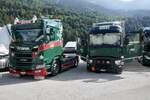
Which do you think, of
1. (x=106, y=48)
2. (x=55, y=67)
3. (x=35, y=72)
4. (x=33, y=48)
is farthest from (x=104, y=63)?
(x=33, y=48)

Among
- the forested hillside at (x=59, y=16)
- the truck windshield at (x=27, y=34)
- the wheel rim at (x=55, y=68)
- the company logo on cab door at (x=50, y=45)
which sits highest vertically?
the forested hillside at (x=59, y=16)

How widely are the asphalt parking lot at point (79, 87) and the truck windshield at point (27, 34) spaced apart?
1940mm

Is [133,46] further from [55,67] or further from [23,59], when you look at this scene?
[23,59]

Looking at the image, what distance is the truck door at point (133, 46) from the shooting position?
18641 mm

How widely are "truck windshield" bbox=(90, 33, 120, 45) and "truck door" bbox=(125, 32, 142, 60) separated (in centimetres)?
174

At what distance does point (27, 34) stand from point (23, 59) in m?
1.21

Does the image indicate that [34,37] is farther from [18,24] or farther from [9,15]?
[9,15]

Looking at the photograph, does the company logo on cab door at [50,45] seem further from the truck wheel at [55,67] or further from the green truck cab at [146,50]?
the green truck cab at [146,50]

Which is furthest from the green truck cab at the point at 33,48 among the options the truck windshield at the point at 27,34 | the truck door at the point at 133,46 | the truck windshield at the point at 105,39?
the truck door at the point at 133,46

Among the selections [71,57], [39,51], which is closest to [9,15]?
[71,57]

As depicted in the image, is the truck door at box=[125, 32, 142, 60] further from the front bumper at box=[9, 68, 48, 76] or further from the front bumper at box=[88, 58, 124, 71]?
the front bumper at box=[9, 68, 48, 76]

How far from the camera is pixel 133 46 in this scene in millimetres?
19562

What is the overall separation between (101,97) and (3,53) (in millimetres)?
8596

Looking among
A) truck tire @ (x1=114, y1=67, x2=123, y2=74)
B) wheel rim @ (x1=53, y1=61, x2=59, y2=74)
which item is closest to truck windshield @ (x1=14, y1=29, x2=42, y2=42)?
wheel rim @ (x1=53, y1=61, x2=59, y2=74)
